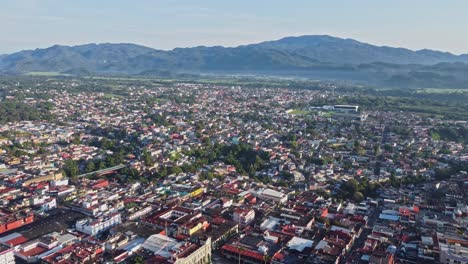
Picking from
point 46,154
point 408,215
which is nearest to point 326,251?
point 408,215

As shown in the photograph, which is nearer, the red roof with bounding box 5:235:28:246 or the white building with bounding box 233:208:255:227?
the red roof with bounding box 5:235:28:246

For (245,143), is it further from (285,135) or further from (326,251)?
(326,251)

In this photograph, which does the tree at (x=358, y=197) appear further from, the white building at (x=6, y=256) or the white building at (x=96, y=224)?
the white building at (x=6, y=256)

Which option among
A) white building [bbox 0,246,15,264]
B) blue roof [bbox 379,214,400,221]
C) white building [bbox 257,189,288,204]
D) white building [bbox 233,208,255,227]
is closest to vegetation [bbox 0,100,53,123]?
white building [bbox 257,189,288,204]

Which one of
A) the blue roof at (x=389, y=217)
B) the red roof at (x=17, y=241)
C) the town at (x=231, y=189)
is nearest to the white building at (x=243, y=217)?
the town at (x=231, y=189)

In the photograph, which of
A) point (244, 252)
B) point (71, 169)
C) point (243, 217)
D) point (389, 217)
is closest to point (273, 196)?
point (243, 217)

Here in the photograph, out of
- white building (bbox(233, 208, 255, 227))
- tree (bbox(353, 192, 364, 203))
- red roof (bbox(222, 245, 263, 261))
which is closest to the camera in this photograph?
red roof (bbox(222, 245, 263, 261))

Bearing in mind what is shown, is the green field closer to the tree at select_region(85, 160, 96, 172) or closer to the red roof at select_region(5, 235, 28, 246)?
the tree at select_region(85, 160, 96, 172)
